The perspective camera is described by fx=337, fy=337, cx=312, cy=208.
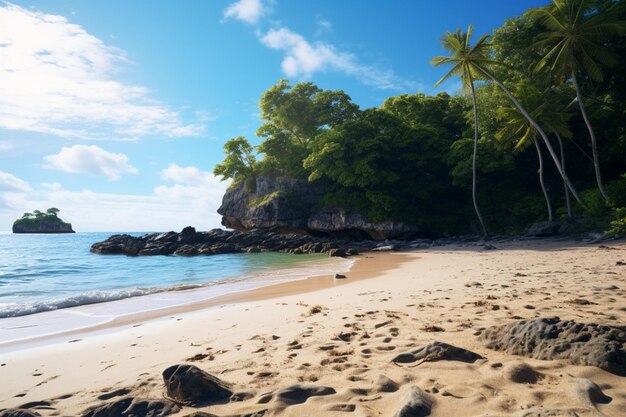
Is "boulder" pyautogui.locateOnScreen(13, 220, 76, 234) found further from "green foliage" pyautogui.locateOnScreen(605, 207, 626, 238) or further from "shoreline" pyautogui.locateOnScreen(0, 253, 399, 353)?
"green foliage" pyautogui.locateOnScreen(605, 207, 626, 238)

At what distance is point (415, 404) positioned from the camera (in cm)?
218

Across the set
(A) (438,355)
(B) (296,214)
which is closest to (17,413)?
(A) (438,355)

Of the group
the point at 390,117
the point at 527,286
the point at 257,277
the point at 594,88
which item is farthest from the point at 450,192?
the point at 527,286

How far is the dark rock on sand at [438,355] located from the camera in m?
2.99

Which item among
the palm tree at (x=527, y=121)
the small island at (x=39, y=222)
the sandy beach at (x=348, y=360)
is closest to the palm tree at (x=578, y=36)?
the palm tree at (x=527, y=121)

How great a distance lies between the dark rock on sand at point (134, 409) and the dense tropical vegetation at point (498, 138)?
17.2 metres

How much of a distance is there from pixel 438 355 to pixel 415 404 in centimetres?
96

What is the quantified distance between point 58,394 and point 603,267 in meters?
10.5

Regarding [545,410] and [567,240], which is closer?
[545,410]

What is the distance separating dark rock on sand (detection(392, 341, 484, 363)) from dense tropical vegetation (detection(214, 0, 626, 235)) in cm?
1497

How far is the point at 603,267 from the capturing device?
8023 mm

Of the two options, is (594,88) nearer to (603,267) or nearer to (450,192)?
(450,192)

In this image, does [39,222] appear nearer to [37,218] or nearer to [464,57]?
[37,218]

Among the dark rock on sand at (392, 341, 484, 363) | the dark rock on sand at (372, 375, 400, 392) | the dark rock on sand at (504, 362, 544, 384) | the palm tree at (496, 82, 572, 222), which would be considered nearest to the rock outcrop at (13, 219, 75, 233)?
the palm tree at (496, 82, 572, 222)
